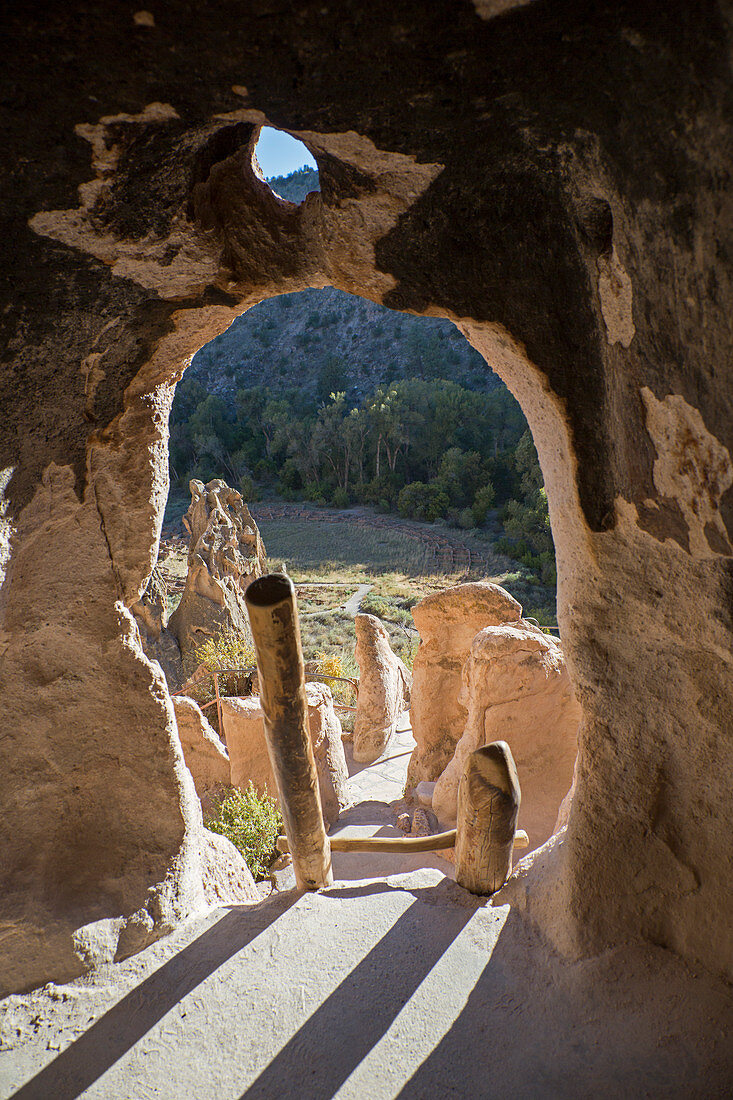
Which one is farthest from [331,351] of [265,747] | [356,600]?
[265,747]

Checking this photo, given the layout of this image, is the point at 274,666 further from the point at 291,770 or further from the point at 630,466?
the point at 630,466

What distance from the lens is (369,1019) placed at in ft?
7.97

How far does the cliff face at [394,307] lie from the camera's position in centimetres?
170

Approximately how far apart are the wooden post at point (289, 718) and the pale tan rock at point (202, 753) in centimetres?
242

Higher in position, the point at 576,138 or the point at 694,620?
the point at 576,138

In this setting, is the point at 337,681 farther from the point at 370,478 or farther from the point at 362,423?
the point at 370,478

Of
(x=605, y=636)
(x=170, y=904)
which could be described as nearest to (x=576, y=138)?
(x=605, y=636)

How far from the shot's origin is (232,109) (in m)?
1.99

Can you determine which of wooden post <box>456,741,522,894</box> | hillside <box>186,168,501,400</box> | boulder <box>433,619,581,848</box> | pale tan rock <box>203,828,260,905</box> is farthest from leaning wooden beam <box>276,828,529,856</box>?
hillside <box>186,168,501,400</box>

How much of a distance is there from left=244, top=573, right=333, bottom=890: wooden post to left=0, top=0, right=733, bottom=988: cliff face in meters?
0.53

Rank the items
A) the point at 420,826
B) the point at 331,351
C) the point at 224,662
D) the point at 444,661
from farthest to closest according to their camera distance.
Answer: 1. the point at 331,351
2. the point at 224,662
3. the point at 444,661
4. the point at 420,826

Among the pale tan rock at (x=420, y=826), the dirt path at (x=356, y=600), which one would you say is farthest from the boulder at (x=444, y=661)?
the dirt path at (x=356, y=600)

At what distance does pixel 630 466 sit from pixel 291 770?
203 centimetres

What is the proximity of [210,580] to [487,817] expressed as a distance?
9135mm
